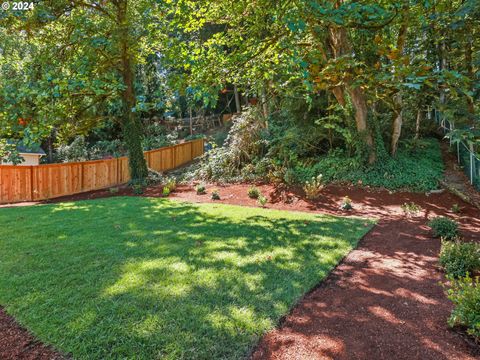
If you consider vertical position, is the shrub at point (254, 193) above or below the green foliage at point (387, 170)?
below

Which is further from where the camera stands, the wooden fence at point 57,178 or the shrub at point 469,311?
the wooden fence at point 57,178

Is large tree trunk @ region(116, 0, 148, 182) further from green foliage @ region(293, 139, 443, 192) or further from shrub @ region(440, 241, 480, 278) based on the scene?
shrub @ region(440, 241, 480, 278)

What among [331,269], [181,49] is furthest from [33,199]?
[331,269]

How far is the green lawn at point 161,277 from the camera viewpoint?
8.52 ft

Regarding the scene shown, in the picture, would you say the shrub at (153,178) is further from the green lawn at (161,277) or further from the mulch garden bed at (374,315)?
the mulch garden bed at (374,315)

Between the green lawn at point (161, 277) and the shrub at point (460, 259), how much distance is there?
4.28 ft

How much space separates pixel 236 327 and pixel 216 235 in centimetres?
273

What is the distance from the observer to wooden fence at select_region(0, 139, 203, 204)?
11.0 meters

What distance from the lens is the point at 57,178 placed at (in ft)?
39.6

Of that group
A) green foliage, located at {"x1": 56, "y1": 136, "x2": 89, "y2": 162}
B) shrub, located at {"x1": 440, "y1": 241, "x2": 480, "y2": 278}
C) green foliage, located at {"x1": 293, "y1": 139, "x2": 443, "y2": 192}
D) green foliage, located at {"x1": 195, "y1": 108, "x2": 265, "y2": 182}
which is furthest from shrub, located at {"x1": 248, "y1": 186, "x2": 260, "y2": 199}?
green foliage, located at {"x1": 56, "y1": 136, "x2": 89, "y2": 162}

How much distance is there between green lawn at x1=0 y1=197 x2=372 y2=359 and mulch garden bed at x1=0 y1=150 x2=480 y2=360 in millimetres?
153

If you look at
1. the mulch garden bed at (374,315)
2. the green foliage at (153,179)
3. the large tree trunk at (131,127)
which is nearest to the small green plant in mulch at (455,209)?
the mulch garden bed at (374,315)

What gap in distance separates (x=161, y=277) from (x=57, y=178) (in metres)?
10.6

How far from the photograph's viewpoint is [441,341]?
2.66 meters
